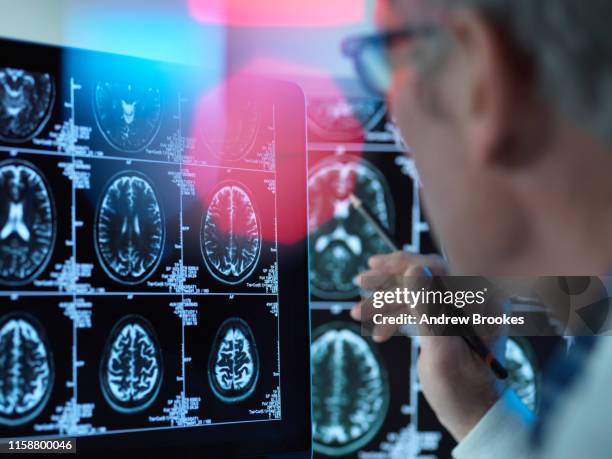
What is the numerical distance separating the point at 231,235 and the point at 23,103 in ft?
0.77

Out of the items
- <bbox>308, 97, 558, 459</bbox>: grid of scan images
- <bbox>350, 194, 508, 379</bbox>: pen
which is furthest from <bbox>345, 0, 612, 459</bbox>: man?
<bbox>308, 97, 558, 459</bbox>: grid of scan images

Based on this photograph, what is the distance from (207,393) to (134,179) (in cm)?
21

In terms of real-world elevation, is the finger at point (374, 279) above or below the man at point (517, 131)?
below

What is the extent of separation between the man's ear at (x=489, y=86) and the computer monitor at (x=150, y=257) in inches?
13.3

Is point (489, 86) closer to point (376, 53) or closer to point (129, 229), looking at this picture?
point (376, 53)

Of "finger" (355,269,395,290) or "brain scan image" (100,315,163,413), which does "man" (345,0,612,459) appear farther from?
"finger" (355,269,395,290)

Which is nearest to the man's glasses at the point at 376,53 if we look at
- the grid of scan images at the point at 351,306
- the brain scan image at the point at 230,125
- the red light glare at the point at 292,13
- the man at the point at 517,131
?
the man at the point at 517,131

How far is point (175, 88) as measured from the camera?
740 mm

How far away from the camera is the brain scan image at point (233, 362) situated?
0.75m

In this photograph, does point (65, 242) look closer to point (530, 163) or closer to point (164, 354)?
point (164, 354)

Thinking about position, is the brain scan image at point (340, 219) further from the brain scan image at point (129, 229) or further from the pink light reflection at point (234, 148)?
the brain scan image at point (129, 229)

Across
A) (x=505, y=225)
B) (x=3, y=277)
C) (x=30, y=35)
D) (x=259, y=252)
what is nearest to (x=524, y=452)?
(x=259, y=252)

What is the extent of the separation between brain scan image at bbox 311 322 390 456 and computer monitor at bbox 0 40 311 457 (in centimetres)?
55

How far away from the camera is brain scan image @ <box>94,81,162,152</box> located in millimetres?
683
